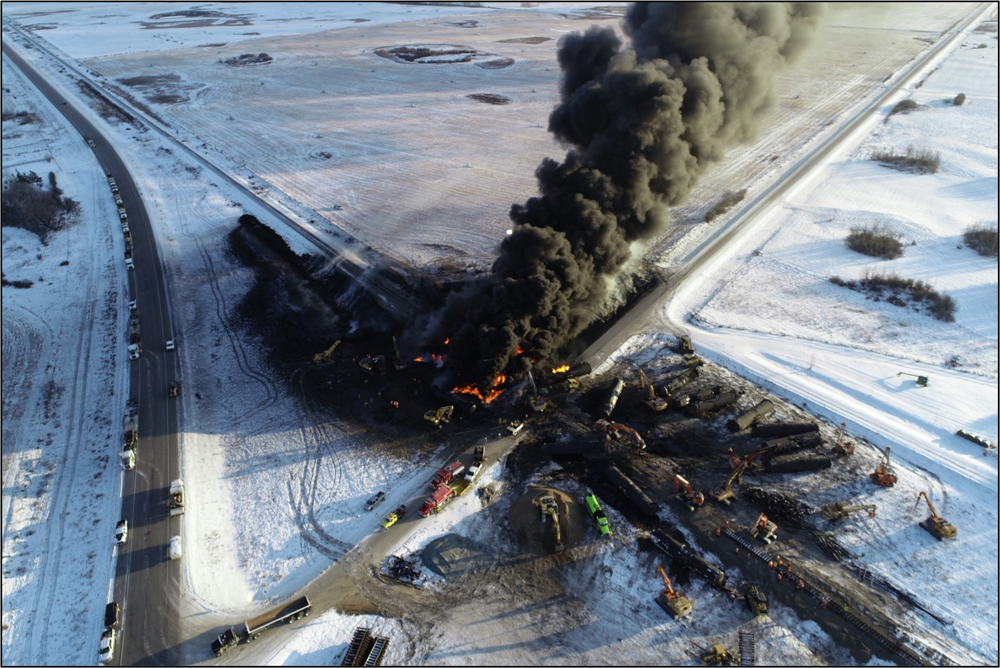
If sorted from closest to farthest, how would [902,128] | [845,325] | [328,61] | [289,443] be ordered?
1. [289,443]
2. [845,325]
3. [902,128]
4. [328,61]

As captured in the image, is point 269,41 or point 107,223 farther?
point 269,41

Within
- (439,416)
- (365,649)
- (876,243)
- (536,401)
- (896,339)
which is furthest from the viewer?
(876,243)

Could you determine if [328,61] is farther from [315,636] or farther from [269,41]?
[315,636]

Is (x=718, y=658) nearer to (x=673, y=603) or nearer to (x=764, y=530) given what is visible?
(x=673, y=603)

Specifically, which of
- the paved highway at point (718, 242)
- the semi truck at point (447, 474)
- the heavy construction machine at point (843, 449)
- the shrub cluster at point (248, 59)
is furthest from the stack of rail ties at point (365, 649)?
the shrub cluster at point (248, 59)

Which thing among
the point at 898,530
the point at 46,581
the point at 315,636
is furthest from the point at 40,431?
the point at 898,530

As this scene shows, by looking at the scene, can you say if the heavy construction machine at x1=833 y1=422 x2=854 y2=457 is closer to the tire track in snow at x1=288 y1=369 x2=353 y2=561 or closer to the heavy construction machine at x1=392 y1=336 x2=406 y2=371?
the heavy construction machine at x1=392 y1=336 x2=406 y2=371

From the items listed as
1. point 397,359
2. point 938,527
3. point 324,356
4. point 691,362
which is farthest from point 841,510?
point 324,356
